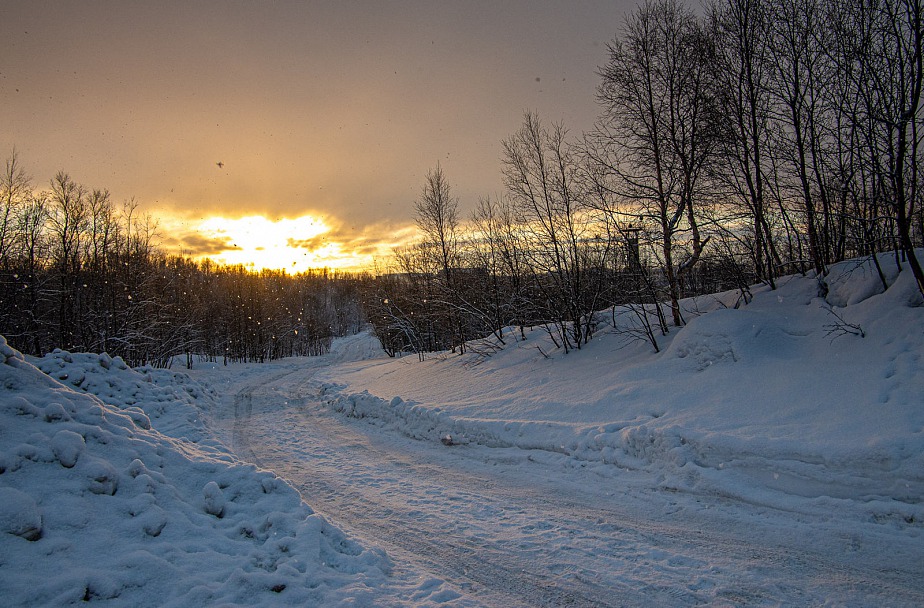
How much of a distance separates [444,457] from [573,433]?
8.77 feet

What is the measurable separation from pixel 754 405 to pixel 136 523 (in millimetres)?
9210

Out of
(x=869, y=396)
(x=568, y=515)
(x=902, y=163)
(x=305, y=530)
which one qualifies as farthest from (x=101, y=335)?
(x=902, y=163)

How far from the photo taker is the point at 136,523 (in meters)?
3.65

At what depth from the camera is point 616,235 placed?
12.9 metres

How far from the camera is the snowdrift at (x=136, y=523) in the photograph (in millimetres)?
2996

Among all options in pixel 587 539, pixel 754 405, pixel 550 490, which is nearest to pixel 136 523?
pixel 587 539

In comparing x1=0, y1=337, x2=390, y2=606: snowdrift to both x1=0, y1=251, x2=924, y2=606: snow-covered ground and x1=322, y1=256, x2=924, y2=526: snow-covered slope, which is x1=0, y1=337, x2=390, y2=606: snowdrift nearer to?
x1=0, y1=251, x2=924, y2=606: snow-covered ground

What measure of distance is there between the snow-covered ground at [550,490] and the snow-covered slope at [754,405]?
40mm

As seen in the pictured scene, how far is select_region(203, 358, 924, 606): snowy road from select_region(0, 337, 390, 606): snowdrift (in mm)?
872

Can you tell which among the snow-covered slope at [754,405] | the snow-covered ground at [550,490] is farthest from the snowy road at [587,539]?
the snow-covered slope at [754,405]

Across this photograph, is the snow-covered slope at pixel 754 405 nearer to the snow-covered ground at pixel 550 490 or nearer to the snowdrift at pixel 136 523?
the snow-covered ground at pixel 550 490

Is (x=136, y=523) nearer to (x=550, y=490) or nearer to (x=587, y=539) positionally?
(x=587, y=539)

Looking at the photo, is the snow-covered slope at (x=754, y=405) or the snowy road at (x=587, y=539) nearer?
the snowy road at (x=587, y=539)

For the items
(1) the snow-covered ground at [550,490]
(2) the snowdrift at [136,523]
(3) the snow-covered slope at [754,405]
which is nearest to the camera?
(2) the snowdrift at [136,523]
